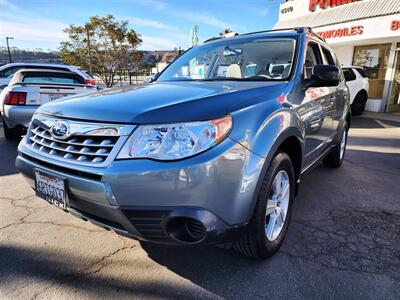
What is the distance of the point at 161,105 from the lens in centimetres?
185

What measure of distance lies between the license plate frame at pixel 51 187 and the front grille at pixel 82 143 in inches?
5.3

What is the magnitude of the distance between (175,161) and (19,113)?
4688 mm

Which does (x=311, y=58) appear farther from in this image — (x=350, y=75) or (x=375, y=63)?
(x=375, y=63)

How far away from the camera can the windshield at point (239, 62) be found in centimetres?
290

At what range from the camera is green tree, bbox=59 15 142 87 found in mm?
19531

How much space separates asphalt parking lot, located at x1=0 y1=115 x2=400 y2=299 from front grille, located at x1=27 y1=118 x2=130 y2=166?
88 cm

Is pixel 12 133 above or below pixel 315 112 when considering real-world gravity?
below

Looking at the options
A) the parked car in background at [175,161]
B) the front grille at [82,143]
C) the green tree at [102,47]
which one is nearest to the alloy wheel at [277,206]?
the parked car in background at [175,161]

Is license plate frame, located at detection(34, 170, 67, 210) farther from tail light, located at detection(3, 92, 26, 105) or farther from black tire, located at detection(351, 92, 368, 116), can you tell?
black tire, located at detection(351, 92, 368, 116)

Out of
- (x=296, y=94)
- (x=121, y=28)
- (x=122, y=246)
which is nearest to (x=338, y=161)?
(x=296, y=94)

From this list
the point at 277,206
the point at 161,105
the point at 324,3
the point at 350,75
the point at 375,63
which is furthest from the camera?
the point at 324,3

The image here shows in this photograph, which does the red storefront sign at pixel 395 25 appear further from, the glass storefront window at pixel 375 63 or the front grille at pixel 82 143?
the front grille at pixel 82 143

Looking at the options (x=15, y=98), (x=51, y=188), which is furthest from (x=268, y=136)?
(x=15, y=98)

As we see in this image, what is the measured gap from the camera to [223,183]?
5.62 feet
